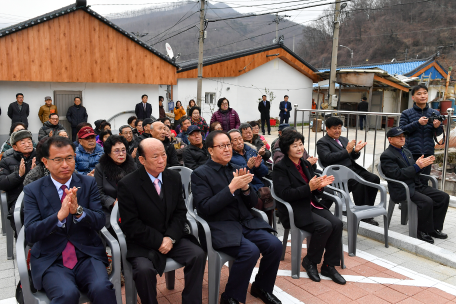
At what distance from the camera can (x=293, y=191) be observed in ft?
12.1

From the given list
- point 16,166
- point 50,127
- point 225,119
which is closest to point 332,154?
point 225,119

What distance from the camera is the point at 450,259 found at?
13.4 feet

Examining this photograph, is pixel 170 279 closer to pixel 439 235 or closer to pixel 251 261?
pixel 251 261

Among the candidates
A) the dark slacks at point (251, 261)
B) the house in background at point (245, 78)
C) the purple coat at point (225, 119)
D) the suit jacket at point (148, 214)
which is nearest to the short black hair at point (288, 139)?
the dark slacks at point (251, 261)

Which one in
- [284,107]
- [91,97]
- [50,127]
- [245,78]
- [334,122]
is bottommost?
[50,127]

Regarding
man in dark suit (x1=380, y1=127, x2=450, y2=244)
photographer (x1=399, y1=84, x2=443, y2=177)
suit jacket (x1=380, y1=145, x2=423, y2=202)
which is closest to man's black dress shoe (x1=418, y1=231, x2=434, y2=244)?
man in dark suit (x1=380, y1=127, x2=450, y2=244)

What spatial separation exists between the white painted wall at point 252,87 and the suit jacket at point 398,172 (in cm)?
1645

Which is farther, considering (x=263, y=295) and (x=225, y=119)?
(x=225, y=119)

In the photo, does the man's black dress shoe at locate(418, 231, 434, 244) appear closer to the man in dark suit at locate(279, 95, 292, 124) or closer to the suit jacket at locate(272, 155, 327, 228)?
the suit jacket at locate(272, 155, 327, 228)

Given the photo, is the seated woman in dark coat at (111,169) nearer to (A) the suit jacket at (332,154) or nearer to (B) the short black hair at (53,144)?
(B) the short black hair at (53,144)

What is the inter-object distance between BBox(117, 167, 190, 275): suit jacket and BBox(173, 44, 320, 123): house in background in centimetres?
1739

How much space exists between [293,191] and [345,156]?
174 cm

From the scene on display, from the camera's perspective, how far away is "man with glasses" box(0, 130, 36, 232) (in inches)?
160

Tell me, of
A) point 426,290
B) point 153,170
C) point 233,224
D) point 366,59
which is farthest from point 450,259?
point 366,59
